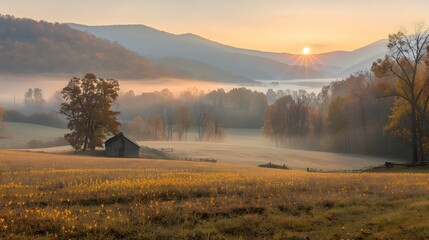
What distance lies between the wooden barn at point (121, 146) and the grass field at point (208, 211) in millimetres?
47604

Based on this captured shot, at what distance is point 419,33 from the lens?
52.2 metres

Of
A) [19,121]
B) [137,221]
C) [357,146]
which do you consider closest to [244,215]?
[137,221]

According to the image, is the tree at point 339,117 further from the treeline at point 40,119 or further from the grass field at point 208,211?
the treeline at point 40,119

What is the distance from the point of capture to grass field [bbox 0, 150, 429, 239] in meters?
13.2

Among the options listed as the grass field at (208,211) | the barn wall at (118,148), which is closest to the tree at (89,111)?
the barn wall at (118,148)

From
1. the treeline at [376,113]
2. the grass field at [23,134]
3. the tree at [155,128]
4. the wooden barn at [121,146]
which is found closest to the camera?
the treeline at [376,113]

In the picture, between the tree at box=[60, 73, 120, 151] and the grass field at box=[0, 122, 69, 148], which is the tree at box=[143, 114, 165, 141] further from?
the tree at box=[60, 73, 120, 151]

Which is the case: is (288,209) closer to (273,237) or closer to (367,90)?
(273,237)

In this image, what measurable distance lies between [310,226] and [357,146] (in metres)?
87.4

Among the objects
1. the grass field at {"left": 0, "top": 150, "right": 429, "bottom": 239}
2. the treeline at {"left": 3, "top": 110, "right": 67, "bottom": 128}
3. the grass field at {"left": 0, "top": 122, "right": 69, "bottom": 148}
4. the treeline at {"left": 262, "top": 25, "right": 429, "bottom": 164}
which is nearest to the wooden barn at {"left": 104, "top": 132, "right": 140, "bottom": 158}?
the treeline at {"left": 262, "top": 25, "right": 429, "bottom": 164}

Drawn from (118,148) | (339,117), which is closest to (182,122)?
(339,117)

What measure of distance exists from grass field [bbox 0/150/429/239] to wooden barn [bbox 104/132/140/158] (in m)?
47.6

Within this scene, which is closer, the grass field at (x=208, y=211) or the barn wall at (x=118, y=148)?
the grass field at (x=208, y=211)

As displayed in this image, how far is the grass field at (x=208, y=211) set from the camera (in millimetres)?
13250
